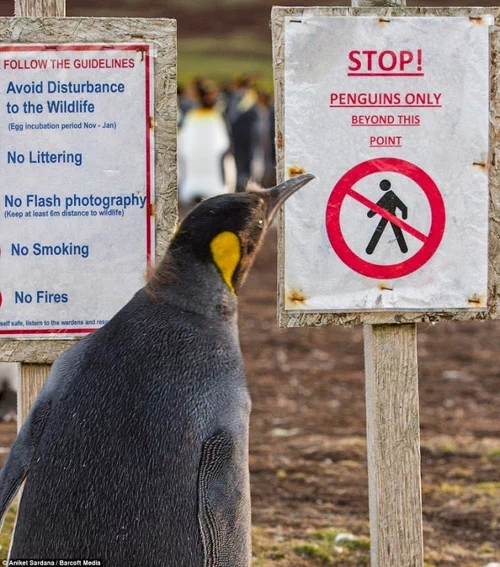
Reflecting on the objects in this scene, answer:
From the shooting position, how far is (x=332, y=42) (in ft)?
10.8

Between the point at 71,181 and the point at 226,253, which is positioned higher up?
the point at 71,181

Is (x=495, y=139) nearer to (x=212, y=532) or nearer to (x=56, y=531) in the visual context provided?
(x=212, y=532)

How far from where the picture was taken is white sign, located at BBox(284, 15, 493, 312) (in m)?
3.31

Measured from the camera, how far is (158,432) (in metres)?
2.77

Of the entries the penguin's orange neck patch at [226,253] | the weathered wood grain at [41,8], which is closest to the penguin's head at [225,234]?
the penguin's orange neck patch at [226,253]

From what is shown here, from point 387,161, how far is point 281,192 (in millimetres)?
414

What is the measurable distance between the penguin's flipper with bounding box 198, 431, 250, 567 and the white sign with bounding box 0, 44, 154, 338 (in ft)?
2.38

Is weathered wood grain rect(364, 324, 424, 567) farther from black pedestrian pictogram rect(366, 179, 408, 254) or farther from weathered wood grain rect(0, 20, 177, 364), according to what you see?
weathered wood grain rect(0, 20, 177, 364)

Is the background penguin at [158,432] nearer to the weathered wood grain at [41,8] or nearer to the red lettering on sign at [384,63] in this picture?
the red lettering on sign at [384,63]

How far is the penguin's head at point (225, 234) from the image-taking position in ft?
9.40

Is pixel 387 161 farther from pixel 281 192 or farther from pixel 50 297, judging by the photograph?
pixel 50 297

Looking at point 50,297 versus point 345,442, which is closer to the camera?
point 50,297

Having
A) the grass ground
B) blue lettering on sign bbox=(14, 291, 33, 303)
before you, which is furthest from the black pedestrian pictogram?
the grass ground

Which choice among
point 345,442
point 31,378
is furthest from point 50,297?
point 345,442
